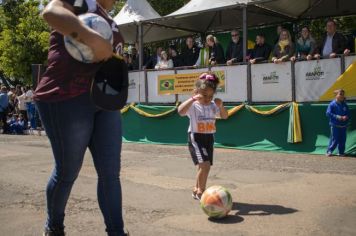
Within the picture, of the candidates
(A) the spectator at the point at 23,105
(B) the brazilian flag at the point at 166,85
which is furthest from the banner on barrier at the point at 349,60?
(A) the spectator at the point at 23,105

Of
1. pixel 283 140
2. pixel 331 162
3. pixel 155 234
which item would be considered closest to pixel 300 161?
pixel 331 162

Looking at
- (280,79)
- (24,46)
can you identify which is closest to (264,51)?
(280,79)

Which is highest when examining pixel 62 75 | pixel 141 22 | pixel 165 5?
pixel 165 5

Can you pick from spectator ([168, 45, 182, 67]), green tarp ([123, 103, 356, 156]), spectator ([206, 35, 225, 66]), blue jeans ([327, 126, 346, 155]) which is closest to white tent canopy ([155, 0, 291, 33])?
spectator ([206, 35, 225, 66])

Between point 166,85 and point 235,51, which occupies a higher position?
point 235,51

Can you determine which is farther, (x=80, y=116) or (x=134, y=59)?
(x=134, y=59)

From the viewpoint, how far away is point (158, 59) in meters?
16.0

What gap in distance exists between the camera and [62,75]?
3.04 m

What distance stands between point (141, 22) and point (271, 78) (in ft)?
18.2

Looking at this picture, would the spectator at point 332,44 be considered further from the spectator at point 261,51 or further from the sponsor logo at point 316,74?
the spectator at point 261,51

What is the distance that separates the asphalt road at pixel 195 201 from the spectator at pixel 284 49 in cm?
304

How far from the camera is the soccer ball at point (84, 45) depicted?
9.52 feet

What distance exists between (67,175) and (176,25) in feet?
50.7

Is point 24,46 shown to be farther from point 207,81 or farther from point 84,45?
point 84,45
